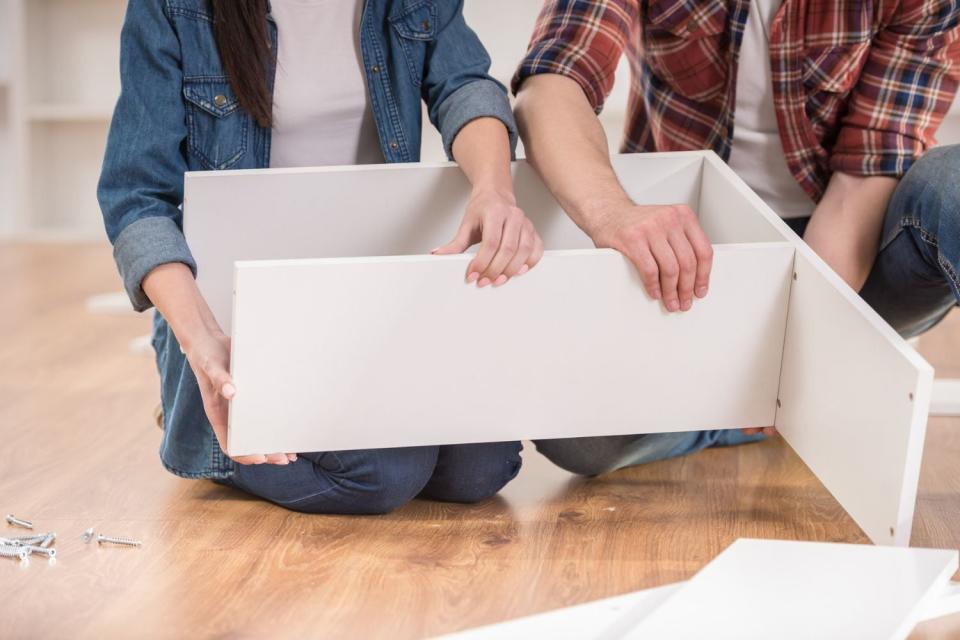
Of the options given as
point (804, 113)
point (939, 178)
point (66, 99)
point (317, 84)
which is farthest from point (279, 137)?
point (66, 99)

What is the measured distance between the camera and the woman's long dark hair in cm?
123

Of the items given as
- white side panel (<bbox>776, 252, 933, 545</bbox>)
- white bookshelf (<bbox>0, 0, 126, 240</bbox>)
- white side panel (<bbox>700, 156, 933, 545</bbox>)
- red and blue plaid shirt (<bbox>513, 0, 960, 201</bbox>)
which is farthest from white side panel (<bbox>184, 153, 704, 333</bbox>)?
white bookshelf (<bbox>0, 0, 126, 240</bbox>)

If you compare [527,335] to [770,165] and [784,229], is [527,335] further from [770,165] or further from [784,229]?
[770,165]

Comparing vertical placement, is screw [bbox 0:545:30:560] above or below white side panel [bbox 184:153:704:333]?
below

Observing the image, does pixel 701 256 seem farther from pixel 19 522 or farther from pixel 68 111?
pixel 68 111

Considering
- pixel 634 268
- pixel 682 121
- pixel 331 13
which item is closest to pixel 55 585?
pixel 634 268

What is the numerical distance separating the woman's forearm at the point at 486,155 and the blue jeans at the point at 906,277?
0.34m

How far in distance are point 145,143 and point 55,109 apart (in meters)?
2.35

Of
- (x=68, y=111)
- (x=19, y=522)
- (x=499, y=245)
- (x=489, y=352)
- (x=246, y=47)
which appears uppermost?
(x=246, y=47)

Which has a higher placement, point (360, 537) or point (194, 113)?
point (194, 113)

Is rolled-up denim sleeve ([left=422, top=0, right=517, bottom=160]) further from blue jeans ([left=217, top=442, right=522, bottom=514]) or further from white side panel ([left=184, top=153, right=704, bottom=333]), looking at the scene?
blue jeans ([left=217, top=442, right=522, bottom=514])

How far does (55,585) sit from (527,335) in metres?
0.50

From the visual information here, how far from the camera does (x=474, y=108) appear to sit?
50.1 inches

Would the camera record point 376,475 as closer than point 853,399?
No
